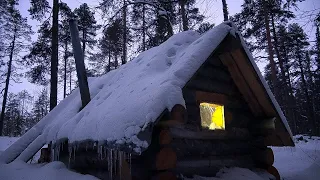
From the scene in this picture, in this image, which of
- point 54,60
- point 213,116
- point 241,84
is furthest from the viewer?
point 54,60

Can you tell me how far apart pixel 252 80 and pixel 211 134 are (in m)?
1.48

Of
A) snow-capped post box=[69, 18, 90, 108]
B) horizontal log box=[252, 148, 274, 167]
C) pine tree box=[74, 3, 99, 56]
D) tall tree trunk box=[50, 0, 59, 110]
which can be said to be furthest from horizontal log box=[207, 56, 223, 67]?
pine tree box=[74, 3, 99, 56]

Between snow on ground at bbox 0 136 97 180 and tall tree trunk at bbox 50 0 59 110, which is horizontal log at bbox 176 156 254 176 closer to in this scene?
snow on ground at bbox 0 136 97 180

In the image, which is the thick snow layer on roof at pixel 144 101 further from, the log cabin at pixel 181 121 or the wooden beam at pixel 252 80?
the wooden beam at pixel 252 80

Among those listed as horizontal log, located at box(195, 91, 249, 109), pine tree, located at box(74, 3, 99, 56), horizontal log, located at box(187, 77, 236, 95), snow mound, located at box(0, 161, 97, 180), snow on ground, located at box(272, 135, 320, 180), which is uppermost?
pine tree, located at box(74, 3, 99, 56)

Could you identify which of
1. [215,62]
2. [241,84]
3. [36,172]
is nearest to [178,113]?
[215,62]

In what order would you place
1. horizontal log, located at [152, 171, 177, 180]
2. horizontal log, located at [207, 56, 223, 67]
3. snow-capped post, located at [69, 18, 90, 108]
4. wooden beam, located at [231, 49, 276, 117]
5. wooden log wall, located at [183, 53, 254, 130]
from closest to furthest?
horizontal log, located at [152, 171, 177, 180] < wooden log wall, located at [183, 53, 254, 130] < wooden beam, located at [231, 49, 276, 117] < horizontal log, located at [207, 56, 223, 67] < snow-capped post, located at [69, 18, 90, 108]

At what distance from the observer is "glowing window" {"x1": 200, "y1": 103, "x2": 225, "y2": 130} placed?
5340 mm

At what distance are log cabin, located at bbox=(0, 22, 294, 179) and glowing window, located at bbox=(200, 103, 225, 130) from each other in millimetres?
25

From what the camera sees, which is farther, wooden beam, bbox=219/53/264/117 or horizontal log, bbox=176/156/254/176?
wooden beam, bbox=219/53/264/117

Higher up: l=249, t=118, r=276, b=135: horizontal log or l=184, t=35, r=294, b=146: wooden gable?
l=184, t=35, r=294, b=146: wooden gable

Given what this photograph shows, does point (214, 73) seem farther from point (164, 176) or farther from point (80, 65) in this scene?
point (80, 65)

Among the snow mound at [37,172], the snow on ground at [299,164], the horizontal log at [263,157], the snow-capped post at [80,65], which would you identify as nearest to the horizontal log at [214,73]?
the horizontal log at [263,157]

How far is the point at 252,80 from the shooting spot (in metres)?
5.11
